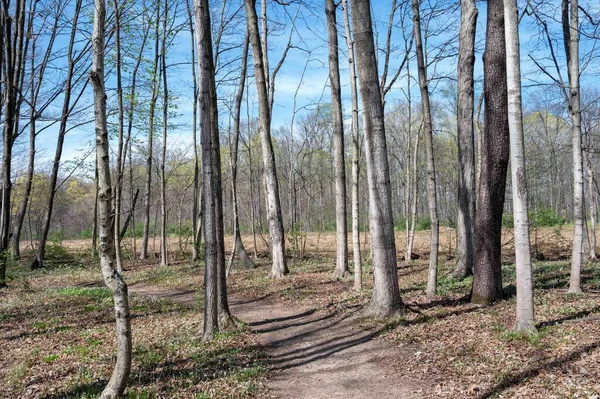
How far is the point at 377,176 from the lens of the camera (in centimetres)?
775

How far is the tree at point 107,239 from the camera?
14.9 feet

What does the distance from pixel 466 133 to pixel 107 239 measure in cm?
933

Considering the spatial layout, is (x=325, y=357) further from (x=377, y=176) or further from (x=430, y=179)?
(x=430, y=179)

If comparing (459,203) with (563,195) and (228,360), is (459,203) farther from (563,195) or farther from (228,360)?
(563,195)

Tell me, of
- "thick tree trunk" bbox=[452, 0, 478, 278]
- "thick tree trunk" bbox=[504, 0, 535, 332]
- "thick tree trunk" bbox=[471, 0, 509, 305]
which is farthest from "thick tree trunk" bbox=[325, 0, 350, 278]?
"thick tree trunk" bbox=[504, 0, 535, 332]

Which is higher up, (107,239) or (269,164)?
(269,164)

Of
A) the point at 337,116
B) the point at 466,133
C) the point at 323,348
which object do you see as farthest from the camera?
the point at 337,116

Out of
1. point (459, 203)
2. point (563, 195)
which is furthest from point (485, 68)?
point (563, 195)

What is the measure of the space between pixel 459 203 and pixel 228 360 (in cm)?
793

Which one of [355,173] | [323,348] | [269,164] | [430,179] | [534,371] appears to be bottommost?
[323,348]

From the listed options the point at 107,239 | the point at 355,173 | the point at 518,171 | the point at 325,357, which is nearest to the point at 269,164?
the point at 355,173

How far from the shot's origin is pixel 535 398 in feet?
14.0

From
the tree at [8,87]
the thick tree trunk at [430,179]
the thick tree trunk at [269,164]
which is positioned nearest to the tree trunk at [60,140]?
the tree at [8,87]

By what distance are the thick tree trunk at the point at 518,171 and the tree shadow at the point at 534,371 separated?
0.77 m
